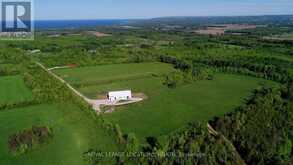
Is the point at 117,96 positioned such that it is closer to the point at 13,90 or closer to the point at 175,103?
the point at 175,103

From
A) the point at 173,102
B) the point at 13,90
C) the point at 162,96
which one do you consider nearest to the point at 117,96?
the point at 162,96

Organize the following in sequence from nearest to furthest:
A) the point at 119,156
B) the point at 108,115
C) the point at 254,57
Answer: the point at 119,156 → the point at 108,115 → the point at 254,57

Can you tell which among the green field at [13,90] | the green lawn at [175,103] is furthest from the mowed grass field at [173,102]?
the green field at [13,90]

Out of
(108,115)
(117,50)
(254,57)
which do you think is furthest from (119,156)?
(117,50)

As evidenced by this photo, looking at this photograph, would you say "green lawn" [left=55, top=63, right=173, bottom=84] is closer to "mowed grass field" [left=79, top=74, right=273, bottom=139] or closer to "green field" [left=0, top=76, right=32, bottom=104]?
"mowed grass field" [left=79, top=74, right=273, bottom=139]

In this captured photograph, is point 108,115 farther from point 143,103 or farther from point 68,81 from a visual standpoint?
point 68,81

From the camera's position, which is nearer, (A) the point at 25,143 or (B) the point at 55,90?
(A) the point at 25,143
